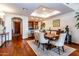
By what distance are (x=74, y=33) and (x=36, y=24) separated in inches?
375

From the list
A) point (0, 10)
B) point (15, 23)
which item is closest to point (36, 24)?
point (15, 23)

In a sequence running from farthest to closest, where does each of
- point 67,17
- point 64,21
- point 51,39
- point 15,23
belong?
point 15,23
point 64,21
point 67,17
point 51,39

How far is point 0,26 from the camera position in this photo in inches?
241

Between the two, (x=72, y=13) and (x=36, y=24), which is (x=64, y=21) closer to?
(x=72, y=13)

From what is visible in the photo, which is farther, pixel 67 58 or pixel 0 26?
pixel 0 26

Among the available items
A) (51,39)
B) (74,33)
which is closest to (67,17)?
(74,33)

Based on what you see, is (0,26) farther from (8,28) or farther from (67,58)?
(67,58)

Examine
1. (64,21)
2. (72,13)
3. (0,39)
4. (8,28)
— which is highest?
(72,13)

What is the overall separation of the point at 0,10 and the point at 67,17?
15.6 feet

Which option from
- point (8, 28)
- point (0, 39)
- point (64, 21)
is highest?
point (64, 21)

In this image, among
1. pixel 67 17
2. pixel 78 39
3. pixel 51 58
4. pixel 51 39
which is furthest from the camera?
pixel 67 17

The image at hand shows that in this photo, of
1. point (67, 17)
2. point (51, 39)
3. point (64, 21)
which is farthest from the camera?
point (64, 21)

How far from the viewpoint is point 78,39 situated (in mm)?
6059

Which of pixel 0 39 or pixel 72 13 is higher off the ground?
pixel 72 13
